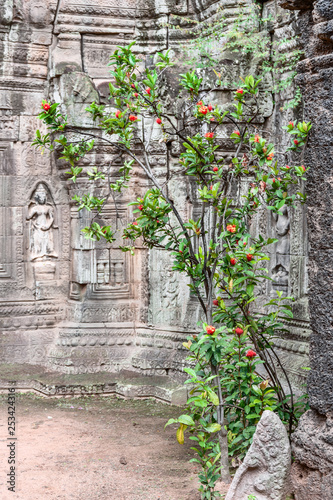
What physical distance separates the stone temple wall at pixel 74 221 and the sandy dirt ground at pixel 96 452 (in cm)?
86

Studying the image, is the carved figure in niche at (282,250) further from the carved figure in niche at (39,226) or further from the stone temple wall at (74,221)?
the carved figure in niche at (39,226)

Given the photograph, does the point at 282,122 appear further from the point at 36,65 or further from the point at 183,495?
the point at 183,495

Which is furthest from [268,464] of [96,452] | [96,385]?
[96,385]

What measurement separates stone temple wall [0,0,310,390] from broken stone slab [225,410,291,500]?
10.7ft

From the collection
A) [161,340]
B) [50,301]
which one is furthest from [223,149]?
[50,301]

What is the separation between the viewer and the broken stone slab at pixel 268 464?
152 inches

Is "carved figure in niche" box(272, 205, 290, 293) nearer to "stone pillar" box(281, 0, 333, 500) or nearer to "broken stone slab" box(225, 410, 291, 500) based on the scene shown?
"stone pillar" box(281, 0, 333, 500)

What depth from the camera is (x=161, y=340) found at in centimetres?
761

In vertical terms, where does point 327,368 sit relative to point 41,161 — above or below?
below

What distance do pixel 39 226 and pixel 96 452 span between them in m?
3.61

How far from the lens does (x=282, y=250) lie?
6.79 metres

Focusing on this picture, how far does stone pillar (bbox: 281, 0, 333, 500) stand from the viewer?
377 centimetres

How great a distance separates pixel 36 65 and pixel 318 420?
235 inches

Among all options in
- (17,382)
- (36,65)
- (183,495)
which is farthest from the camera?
(36,65)
